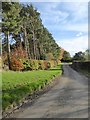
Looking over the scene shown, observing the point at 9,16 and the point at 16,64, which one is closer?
the point at 9,16

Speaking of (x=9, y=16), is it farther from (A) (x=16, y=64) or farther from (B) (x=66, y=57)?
(B) (x=66, y=57)

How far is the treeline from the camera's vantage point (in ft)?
134

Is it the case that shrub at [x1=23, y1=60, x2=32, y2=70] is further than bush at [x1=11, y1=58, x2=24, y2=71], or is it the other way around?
shrub at [x1=23, y1=60, x2=32, y2=70]

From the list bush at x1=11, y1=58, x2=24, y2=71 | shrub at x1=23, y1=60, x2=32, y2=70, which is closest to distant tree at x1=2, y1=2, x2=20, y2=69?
bush at x1=11, y1=58, x2=24, y2=71

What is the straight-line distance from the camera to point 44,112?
11.1m

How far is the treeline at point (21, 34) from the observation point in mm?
40972

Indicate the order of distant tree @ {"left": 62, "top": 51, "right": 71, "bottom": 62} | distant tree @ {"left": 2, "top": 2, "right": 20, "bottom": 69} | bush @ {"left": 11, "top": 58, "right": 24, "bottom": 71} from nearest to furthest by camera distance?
distant tree @ {"left": 2, "top": 2, "right": 20, "bottom": 69}, bush @ {"left": 11, "top": 58, "right": 24, "bottom": 71}, distant tree @ {"left": 62, "top": 51, "right": 71, "bottom": 62}

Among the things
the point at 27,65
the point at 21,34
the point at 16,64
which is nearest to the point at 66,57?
the point at 21,34

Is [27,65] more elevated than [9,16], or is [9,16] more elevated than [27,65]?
[9,16]

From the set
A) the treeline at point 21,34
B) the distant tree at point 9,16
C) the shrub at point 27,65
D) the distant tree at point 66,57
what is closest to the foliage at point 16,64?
the treeline at point 21,34

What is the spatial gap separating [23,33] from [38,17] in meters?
6.89

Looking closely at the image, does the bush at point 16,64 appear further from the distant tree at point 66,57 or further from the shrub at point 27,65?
the distant tree at point 66,57

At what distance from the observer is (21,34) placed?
245ft

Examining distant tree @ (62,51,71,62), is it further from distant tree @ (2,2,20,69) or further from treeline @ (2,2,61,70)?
distant tree @ (2,2,20,69)
